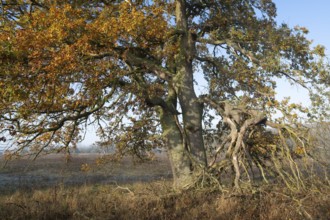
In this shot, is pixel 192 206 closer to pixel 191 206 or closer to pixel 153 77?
pixel 191 206

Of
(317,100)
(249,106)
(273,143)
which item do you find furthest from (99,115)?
(317,100)

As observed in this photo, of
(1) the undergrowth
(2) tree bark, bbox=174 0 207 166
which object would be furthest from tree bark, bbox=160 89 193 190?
(1) the undergrowth

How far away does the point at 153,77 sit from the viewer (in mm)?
18125

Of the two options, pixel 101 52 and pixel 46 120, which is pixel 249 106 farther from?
pixel 46 120

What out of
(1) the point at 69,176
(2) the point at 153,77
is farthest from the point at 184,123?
(1) the point at 69,176

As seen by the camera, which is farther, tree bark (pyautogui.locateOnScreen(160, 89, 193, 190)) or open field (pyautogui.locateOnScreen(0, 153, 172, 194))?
open field (pyautogui.locateOnScreen(0, 153, 172, 194))

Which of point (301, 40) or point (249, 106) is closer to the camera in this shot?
point (249, 106)

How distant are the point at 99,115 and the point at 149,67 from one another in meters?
2.94

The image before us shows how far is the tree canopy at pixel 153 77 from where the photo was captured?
33.4 ft

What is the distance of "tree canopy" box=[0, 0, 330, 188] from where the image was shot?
1018cm

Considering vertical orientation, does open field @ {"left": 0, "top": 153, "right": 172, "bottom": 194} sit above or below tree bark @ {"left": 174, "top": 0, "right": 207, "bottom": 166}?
below

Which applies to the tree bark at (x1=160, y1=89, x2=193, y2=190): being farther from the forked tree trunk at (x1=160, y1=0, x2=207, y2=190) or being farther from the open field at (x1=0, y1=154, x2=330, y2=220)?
the open field at (x1=0, y1=154, x2=330, y2=220)

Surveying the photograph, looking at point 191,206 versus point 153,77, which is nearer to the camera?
point 191,206

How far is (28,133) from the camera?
11.4 meters
